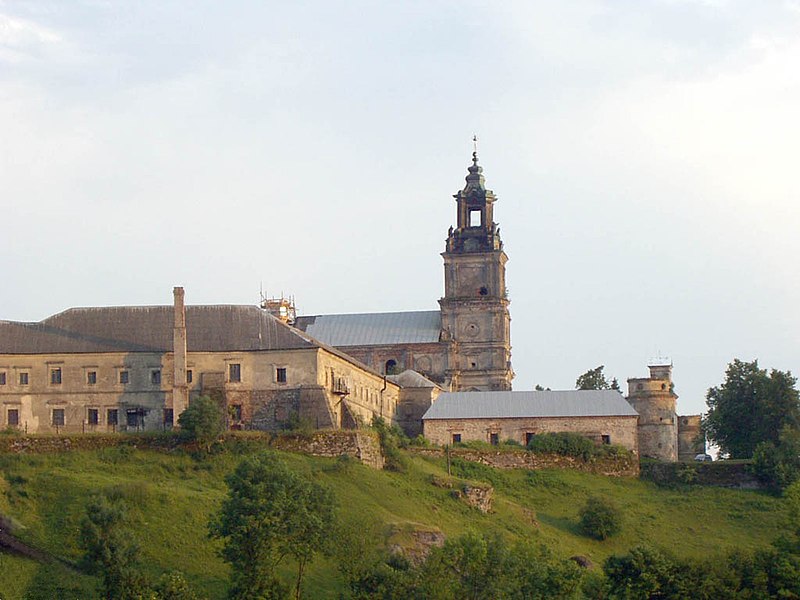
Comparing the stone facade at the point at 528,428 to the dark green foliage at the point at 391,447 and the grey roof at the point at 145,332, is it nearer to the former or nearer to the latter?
the dark green foliage at the point at 391,447

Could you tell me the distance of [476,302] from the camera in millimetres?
115000

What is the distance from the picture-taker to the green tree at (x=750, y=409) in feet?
293

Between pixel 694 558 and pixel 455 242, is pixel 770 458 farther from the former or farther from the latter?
pixel 455 242

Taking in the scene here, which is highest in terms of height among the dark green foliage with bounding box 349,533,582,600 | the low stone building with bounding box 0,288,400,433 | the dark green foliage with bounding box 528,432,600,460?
the low stone building with bounding box 0,288,400,433

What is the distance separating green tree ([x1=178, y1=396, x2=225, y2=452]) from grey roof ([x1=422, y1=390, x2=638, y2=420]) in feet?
56.3

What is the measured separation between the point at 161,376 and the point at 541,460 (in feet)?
63.2

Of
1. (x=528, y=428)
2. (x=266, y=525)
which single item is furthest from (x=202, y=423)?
(x=528, y=428)

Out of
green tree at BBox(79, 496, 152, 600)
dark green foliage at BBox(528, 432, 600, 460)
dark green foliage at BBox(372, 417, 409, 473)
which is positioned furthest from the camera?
dark green foliage at BBox(528, 432, 600, 460)

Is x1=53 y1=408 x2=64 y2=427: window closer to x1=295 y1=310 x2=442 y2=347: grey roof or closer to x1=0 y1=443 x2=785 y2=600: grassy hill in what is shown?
x1=0 y1=443 x2=785 y2=600: grassy hill

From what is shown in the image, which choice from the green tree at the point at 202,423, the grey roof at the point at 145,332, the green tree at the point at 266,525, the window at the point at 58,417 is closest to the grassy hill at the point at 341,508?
the green tree at the point at 202,423

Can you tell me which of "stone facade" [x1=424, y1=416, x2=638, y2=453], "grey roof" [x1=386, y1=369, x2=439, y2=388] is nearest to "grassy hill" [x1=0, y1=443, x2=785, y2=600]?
"stone facade" [x1=424, y1=416, x2=638, y2=453]

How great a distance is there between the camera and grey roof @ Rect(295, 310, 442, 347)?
114125 mm

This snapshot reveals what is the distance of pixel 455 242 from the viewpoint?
118125 mm

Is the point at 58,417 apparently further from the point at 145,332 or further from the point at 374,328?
the point at 374,328
